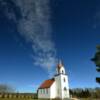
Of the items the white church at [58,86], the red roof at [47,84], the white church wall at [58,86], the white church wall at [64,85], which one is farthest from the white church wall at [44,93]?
the white church wall at [64,85]

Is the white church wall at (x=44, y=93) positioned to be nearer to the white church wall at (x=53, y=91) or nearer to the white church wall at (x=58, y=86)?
the white church wall at (x=53, y=91)

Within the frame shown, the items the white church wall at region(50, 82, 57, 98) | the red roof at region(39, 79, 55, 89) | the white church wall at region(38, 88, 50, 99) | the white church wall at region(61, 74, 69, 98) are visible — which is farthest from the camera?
the red roof at region(39, 79, 55, 89)

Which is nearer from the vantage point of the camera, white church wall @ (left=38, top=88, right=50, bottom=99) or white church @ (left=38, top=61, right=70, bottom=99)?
white church @ (left=38, top=61, right=70, bottom=99)

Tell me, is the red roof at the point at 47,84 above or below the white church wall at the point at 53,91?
above

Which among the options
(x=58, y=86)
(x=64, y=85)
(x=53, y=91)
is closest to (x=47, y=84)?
(x=53, y=91)

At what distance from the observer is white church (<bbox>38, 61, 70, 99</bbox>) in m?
53.5

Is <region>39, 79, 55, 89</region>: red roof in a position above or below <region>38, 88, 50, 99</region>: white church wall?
above

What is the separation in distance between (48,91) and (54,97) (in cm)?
255

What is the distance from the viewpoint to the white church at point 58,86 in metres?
53.5

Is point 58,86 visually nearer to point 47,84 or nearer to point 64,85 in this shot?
point 64,85

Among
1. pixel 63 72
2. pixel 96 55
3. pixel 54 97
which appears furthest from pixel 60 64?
pixel 96 55

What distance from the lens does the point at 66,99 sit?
4994 centimetres

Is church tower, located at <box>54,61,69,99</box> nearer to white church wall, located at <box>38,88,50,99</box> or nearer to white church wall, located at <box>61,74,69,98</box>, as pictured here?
white church wall, located at <box>61,74,69,98</box>

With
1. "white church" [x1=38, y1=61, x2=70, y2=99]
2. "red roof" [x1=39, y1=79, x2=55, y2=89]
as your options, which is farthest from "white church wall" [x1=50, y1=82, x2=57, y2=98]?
"red roof" [x1=39, y1=79, x2=55, y2=89]
